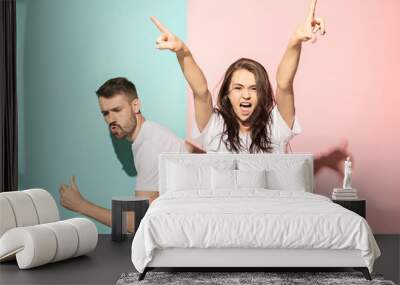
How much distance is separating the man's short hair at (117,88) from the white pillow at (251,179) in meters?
1.64

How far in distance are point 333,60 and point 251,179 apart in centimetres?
180

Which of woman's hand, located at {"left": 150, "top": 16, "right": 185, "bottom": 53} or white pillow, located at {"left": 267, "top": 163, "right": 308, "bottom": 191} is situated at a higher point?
woman's hand, located at {"left": 150, "top": 16, "right": 185, "bottom": 53}

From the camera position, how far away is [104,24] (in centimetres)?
741

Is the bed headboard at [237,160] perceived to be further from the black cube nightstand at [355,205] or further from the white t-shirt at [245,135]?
the black cube nightstand at [355,205]

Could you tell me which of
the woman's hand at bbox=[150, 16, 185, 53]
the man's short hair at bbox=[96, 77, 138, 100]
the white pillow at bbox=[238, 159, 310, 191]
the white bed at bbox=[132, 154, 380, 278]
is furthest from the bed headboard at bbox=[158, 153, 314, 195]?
the white bed at bbox=[132, 154, 380, 278]

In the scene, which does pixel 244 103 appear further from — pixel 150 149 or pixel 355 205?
pixel 355 205

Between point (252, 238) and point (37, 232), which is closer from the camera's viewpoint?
point (252, 238)

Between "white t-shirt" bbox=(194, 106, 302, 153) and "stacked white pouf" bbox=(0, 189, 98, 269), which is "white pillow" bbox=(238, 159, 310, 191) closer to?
"white t-shirt" bbox=(194, 106, 302, 153)

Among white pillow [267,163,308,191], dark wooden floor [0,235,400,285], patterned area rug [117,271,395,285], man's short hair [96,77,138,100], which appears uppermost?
man's short hair [96,77,138,100]

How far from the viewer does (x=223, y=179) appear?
6445 mm

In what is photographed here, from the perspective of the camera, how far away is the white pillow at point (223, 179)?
6422 millimetres

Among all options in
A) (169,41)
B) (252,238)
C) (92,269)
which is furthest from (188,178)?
(252,238)

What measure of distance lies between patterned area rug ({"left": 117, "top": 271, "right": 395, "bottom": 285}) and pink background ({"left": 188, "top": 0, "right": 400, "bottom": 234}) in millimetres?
2308

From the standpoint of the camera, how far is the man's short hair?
744cm
